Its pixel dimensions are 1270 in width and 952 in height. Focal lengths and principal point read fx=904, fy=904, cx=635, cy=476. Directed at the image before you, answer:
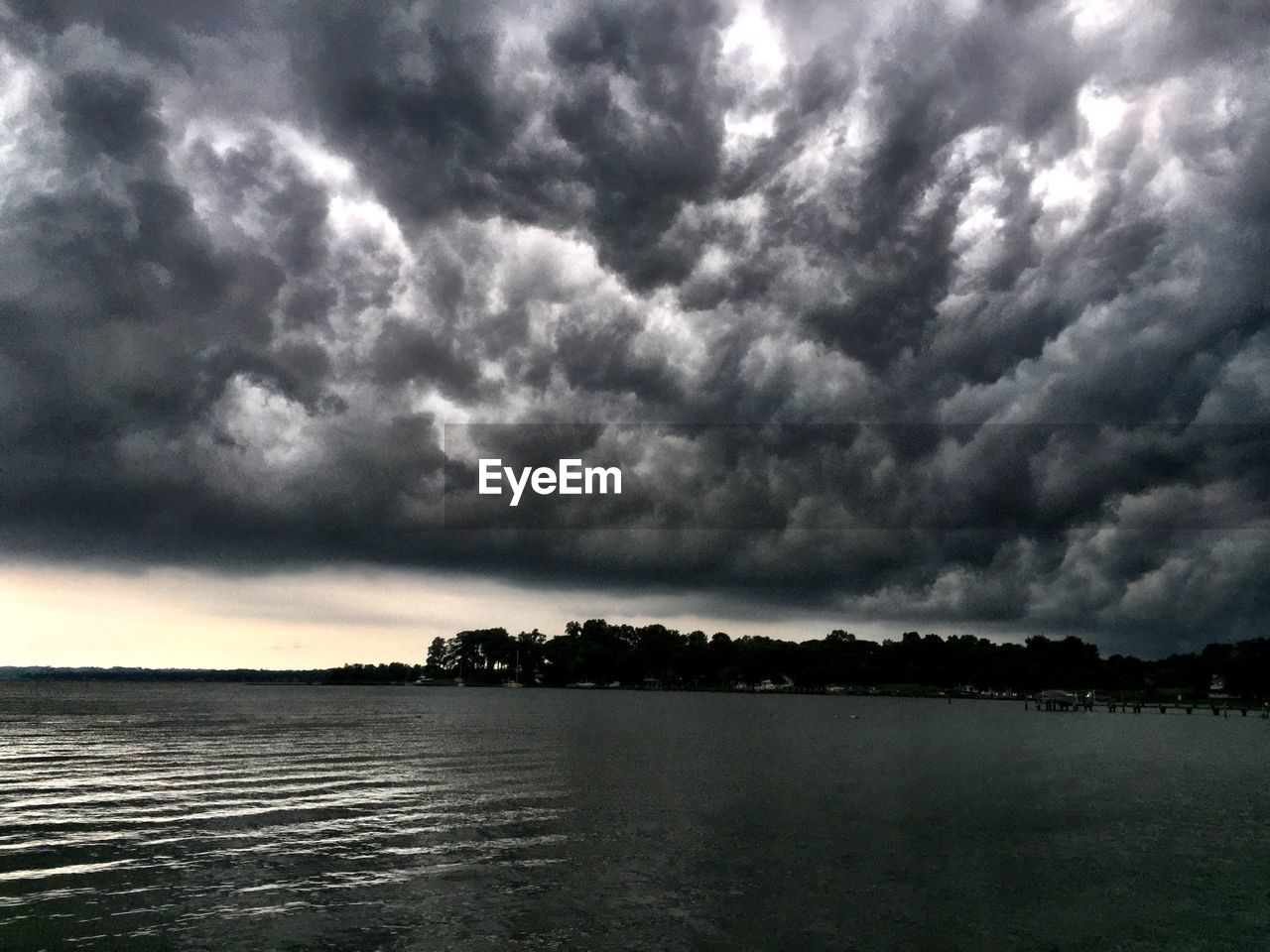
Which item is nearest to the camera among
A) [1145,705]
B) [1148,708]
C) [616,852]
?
[616,852]

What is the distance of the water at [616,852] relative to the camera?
2408 cm

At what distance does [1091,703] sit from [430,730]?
139996 mm

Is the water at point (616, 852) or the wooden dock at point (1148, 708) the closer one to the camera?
the water at point (616, 852)

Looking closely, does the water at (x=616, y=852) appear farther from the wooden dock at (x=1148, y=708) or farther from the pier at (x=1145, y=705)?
Answer: the pier at (x=1145, y=705)

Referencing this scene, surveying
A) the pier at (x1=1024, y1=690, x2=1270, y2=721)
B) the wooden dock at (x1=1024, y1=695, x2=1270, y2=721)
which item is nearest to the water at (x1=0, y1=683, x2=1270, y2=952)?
the wooden dock at (x1=1024, y1=695, x2=1270, y2=721)

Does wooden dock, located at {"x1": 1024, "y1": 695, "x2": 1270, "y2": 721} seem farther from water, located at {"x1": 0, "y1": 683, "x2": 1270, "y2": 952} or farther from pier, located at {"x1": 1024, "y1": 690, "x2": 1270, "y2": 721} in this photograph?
water, located at {"x1": 0, "y1": 683, "x2": 1270, "y2": 952}

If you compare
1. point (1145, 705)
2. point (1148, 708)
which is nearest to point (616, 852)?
point (1145, 705)

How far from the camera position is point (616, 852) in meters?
33.1

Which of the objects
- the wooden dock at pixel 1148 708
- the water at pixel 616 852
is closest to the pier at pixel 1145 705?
the wooden dock at pixel 1148 708

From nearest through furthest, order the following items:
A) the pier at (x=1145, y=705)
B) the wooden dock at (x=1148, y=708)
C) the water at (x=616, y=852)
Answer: the water at (x=616, y=852), the wooden dock at (x=1148, y=708), the pier at (x=1145, y=705)

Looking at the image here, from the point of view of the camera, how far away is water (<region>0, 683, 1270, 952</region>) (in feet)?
79.0

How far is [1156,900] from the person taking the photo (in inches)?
1123

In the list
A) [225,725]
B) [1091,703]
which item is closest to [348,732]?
[225,725]

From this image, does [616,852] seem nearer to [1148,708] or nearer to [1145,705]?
[1145,705]
